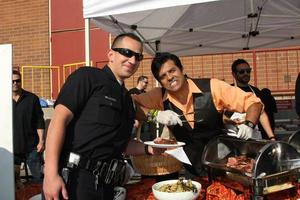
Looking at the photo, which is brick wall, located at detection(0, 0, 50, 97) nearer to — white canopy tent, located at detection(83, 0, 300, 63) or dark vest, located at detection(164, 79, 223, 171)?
white canopy tent, located at detection(83, 0, 300, 63)

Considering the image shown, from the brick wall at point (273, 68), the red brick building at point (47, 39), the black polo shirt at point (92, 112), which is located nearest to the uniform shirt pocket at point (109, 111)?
the black polo shirt at point (92, 112)

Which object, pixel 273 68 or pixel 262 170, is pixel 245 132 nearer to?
pixel 262 170

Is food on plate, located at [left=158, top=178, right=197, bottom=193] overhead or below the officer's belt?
below

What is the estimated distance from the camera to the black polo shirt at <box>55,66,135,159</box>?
2014 mm

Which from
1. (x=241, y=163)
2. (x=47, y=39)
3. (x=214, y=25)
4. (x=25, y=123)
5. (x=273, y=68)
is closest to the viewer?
(x=241, y=163)

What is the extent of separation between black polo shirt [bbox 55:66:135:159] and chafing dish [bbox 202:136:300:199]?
84 centimetres

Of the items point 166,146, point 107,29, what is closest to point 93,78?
point 166,146

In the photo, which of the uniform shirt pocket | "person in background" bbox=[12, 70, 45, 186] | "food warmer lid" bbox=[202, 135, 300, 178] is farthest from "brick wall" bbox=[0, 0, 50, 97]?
the uniform shirt pocket

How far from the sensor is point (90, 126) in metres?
2.06

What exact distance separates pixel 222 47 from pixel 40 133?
12.5 ft

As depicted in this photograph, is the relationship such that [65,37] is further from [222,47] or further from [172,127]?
[172,127]

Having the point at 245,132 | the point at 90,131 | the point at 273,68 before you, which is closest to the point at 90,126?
the point at 90,131

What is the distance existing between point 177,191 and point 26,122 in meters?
3.20

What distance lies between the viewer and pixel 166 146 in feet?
8.51
